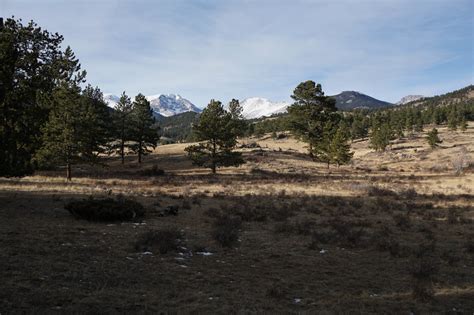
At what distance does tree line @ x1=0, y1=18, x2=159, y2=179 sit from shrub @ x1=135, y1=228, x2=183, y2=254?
352 inches

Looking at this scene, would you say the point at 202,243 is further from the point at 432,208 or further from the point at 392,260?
the point at 432,208

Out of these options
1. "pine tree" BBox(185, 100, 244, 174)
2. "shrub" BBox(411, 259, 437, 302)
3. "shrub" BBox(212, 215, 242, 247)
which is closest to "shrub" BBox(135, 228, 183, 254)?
"shrub" BBox(212, 215, 242, 247)

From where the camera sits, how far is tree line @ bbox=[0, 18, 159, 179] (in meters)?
17.8

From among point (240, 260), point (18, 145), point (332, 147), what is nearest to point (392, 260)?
point (240, 260)

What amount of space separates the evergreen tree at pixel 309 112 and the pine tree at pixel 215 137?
20.3m

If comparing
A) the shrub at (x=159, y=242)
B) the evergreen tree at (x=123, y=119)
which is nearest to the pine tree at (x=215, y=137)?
the evergreen tree at (x=123, y=119)

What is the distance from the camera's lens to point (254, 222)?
1778cm

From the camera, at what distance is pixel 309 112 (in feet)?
198

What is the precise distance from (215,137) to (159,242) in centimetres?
3070

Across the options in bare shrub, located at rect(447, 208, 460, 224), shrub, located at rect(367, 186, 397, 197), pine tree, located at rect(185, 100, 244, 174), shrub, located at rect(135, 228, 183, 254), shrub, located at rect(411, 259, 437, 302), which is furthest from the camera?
pine tree, located at rect(185, 100, 244, 174)

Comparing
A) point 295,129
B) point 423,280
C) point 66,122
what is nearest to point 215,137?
point 66,122

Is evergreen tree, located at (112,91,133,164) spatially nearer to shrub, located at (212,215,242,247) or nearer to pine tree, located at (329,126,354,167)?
pine tree, located at (329,126,354,167)

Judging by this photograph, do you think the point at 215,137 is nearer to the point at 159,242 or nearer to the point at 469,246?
the point at 159,242

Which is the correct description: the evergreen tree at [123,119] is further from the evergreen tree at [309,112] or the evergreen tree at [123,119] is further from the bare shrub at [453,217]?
the bare shrub at [453,217]
